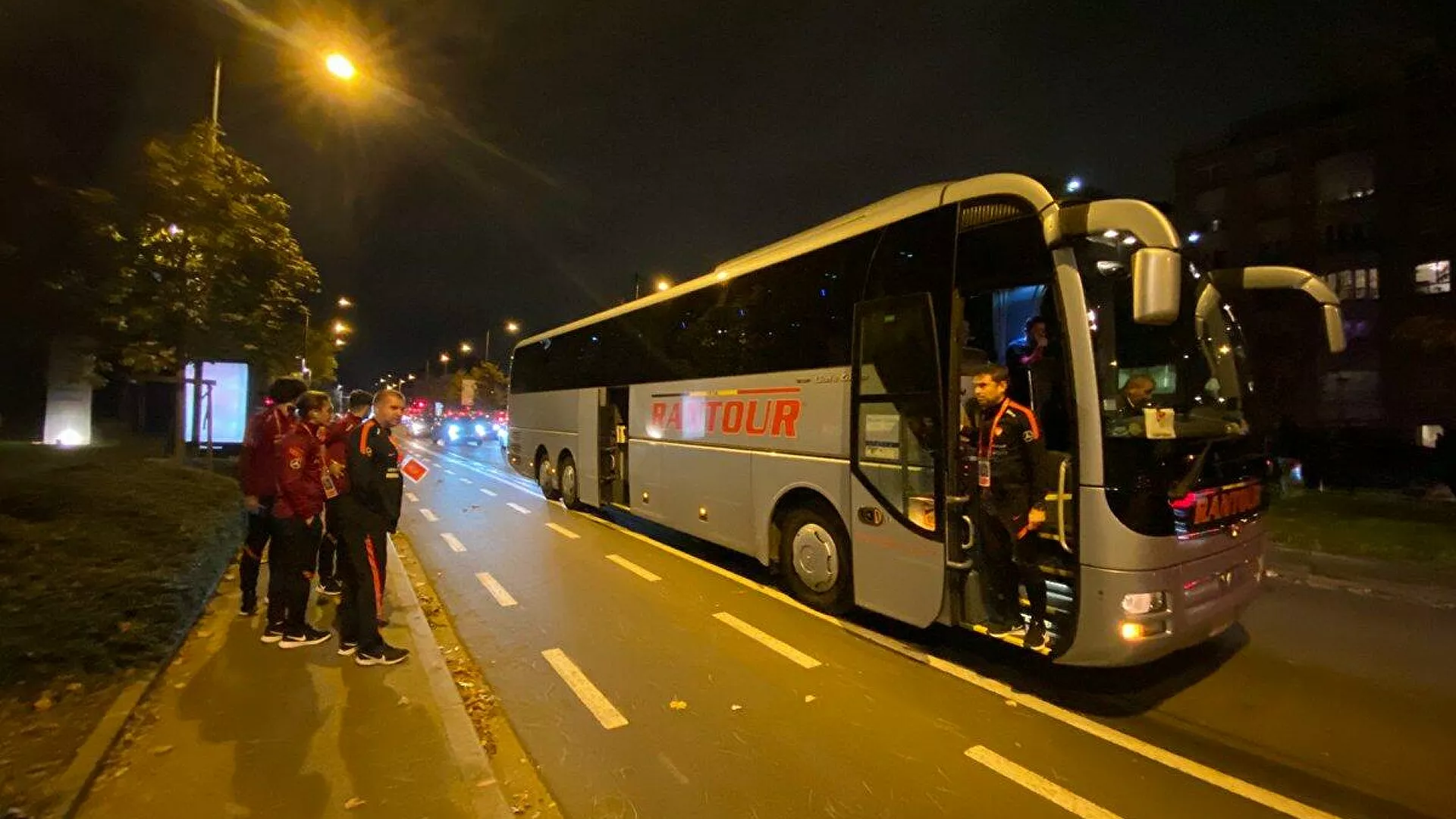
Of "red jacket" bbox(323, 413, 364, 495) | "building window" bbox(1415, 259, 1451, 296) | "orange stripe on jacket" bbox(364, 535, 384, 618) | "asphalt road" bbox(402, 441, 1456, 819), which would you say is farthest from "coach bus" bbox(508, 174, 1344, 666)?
"building window" bbox(1415, 259, 1451, 296)

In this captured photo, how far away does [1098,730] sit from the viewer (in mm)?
4465

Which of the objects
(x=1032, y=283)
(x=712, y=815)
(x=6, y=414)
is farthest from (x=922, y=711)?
(x=6, y=414)

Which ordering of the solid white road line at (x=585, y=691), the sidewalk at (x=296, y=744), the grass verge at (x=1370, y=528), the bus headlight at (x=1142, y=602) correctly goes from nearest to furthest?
the sidewalk at (x=296, y=744)
the bus headlight at (x=1142, y=602)
the solid white road line at (x=585, y=691)
the grass verge at (x=1370, y=528)

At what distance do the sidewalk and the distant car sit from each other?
37569 mm

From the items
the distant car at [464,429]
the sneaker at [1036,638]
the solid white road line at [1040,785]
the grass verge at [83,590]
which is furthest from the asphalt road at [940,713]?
the distant car at [464,429]

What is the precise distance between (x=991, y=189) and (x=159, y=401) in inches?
1685

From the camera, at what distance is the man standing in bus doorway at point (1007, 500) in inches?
192

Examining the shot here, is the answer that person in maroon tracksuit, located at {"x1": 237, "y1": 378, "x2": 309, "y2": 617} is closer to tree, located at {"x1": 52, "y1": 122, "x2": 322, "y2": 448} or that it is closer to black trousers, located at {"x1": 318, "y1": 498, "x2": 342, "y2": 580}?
black trousers, located at {"x1": 318, "y1": 498, "x2": 342, "y2": 580}

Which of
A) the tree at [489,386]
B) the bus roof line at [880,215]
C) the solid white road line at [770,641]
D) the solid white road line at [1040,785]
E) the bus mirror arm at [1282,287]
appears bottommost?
the solid white road line at [1040,785]

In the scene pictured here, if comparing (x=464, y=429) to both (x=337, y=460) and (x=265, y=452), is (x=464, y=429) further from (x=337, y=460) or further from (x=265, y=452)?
(x=337, y=460)

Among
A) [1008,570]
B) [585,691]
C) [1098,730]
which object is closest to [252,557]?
[585,691]

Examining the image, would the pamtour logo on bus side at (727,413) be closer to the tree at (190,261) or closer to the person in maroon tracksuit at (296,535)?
the person in maroon tracksuit at (296,535)

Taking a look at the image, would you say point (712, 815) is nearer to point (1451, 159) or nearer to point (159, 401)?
point (1451, 159)

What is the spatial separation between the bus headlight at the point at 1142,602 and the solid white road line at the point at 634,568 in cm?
523
